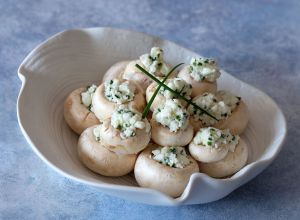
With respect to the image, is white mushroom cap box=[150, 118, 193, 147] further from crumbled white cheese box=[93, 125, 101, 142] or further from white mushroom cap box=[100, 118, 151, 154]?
crumbled white cheese box=[93, 125, 101, 142]

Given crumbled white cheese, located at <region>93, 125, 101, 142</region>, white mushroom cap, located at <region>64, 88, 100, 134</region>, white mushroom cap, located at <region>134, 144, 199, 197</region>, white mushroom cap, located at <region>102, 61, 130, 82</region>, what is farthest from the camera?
white mushroom cap, located at <region>102, 61, 130, 82</region>

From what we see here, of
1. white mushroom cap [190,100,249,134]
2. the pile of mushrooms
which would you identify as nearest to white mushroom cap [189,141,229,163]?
the pile of mushrooms

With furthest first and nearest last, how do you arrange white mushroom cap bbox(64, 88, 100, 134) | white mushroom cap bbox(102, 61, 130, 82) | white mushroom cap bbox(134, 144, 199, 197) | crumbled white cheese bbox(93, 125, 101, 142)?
1. white mushroom cap bbox(102, 61, 130, 82)
2. white mushroom cap bbox(64, 88, 100, 134)
3. crumbled white cheese bbox(93, 125, 101, 142)
4. white mushroom cap bbox(134, 144, 199, 197)

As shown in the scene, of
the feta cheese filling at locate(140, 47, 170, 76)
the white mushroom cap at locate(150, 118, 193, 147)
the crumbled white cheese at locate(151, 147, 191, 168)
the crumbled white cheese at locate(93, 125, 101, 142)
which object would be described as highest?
the feta cheese filling at locate(140, 47, 170, 76)

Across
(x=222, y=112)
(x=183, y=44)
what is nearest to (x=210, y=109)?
(x=222, y=112)

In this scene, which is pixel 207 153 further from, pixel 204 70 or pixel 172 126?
pixel 204 70

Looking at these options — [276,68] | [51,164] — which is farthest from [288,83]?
[51,164]

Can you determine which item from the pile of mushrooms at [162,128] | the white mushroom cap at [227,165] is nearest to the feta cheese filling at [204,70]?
the pile of mushrooms at [162,128]
